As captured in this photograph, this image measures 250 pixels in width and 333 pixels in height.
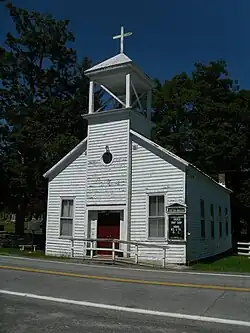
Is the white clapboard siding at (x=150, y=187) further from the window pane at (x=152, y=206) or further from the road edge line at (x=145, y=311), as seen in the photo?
the road edge line at (x=145, y=311)

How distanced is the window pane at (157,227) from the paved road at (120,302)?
18.6 ft

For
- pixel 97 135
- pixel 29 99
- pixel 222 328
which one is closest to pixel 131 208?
pixel 97 135

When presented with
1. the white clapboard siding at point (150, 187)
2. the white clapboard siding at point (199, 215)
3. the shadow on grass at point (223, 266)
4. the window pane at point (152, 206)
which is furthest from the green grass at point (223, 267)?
the window pane at point (152, 206)

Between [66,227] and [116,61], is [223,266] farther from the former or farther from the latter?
[116,61]

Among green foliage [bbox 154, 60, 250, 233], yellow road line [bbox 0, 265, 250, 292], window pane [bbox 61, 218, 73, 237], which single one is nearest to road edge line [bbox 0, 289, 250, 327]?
yellow road line [bbox 0, 265, 250, 292]

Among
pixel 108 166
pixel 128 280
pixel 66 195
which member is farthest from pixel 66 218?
pixel 128 280

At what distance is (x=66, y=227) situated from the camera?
21.1 m

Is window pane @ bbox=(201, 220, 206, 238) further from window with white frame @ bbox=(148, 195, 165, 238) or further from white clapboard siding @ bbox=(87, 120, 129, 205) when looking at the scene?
white clapboard siding @ bbox=(87, 120, 129, 205)

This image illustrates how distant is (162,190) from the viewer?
18.5 m

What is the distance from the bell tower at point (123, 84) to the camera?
65.6 ft

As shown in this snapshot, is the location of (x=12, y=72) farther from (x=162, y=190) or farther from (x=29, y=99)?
(x=162, y=190)

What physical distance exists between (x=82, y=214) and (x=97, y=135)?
4.12m

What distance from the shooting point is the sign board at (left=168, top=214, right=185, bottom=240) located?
17.8 metres

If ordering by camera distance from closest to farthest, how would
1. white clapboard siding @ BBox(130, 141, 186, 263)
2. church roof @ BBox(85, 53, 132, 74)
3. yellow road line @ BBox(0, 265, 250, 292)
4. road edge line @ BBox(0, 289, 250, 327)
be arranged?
1. road edge line @ BBox(0, 289, 250, 327)
2. yellow road line @ BBox(0, 265, 250, 292)
3. white clapboard siding @ BBox(130, 141, 186, 263)
4. church roof @ BBox(85, 53, 132, 74)
